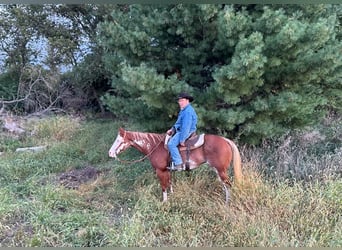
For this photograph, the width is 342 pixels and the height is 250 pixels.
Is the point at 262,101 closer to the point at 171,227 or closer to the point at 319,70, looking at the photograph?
the point at 319,70

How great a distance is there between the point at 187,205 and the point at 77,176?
232cm

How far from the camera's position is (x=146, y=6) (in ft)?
20.3

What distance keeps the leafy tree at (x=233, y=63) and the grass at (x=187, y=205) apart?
72 cm

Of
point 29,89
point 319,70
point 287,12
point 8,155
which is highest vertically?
point 287,12

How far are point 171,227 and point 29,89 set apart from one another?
25.1 feet

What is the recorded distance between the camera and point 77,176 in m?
6.20

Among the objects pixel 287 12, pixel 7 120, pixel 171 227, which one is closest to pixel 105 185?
pixel 171 227

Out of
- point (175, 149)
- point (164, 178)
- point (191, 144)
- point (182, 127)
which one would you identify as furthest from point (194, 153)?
point (164, 178)

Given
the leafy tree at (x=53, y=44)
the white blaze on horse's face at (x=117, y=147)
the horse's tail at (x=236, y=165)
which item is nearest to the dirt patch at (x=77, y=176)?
the white blaze on horse's face at (x=117, y=147)

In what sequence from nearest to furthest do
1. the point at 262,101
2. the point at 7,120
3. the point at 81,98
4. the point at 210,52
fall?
the point at 262,101 → the point at 210,52 → the point at 7,120 → the point at 81,98

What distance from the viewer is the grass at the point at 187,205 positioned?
406 centimetres

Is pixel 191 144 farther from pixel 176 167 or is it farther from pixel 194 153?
pixel 176 167

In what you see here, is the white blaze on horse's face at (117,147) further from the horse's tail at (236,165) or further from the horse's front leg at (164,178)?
the horse's tail at (236,165)

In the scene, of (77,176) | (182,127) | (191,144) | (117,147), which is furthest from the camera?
(77,176)
